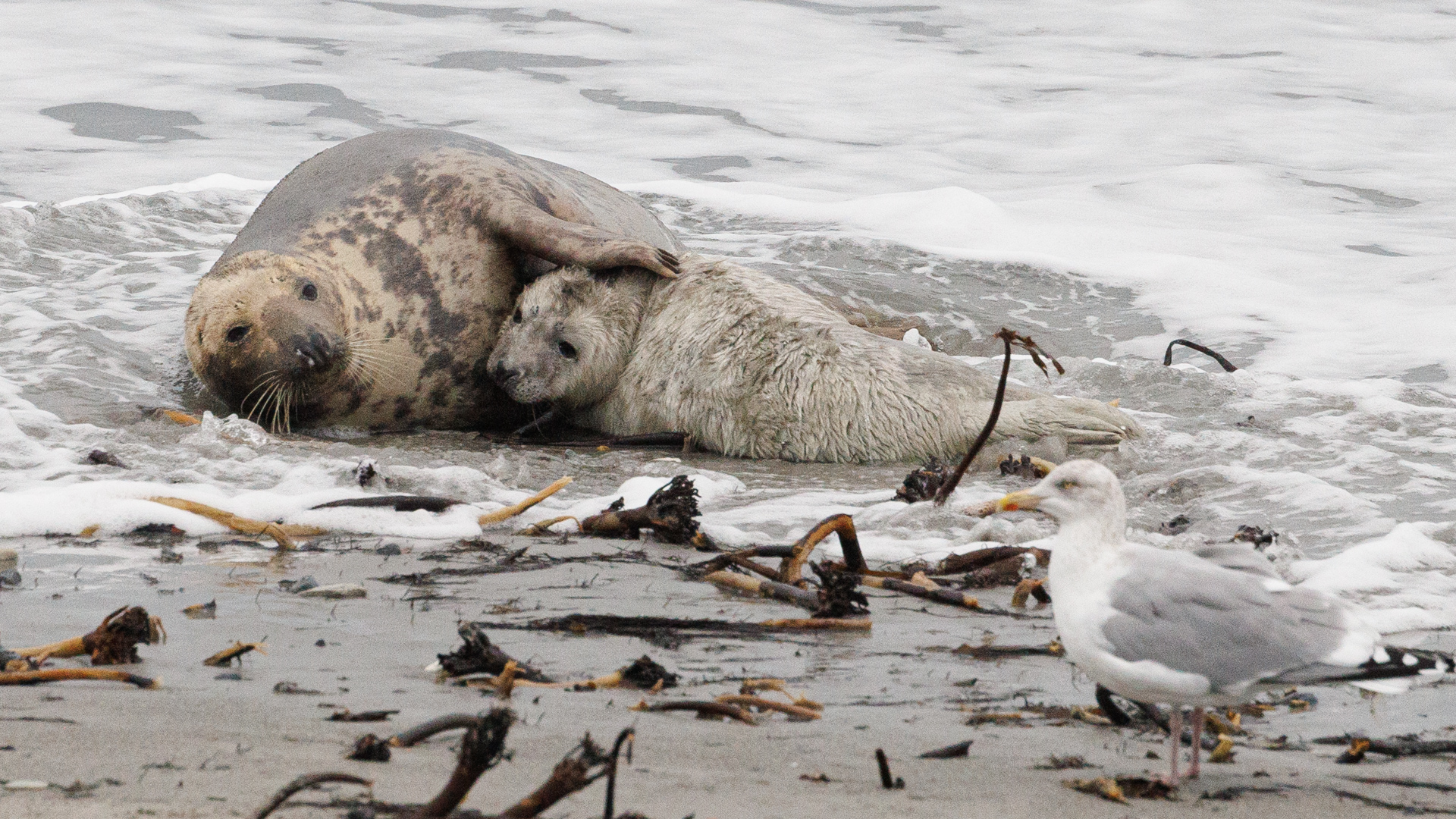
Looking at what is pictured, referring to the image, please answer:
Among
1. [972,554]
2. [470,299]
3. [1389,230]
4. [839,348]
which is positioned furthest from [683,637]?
[1389,230]

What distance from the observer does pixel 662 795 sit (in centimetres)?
221

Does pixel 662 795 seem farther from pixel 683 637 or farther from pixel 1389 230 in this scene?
pixel 1389 230

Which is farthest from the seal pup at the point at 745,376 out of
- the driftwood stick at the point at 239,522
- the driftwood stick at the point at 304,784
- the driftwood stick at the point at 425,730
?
the driftwood stick at the point at 304,784

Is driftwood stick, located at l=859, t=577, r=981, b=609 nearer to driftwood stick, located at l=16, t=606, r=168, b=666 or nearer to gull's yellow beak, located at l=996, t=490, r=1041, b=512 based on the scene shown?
gull's yellow beak, located at l=996, t=490, r=1041, b=512

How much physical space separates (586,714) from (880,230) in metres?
11.2

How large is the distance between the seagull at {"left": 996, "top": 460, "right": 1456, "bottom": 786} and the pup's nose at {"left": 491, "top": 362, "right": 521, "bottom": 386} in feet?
16.0

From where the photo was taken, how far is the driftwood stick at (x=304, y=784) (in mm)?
A: 1899

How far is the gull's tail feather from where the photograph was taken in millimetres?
2385

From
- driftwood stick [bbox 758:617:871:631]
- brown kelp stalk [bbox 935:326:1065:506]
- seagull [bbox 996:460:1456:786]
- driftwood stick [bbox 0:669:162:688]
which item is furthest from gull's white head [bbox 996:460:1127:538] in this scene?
driftwood stick [bbox 0:669:162:688]

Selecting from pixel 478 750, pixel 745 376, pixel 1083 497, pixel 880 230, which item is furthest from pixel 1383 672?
pixel 880 230

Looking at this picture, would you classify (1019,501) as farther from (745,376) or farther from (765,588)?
(745,376)

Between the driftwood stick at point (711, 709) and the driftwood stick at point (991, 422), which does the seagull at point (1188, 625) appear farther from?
the driftwood stick at point (991, 422)

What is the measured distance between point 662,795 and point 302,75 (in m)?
20.7

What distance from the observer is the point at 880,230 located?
1362 cm
